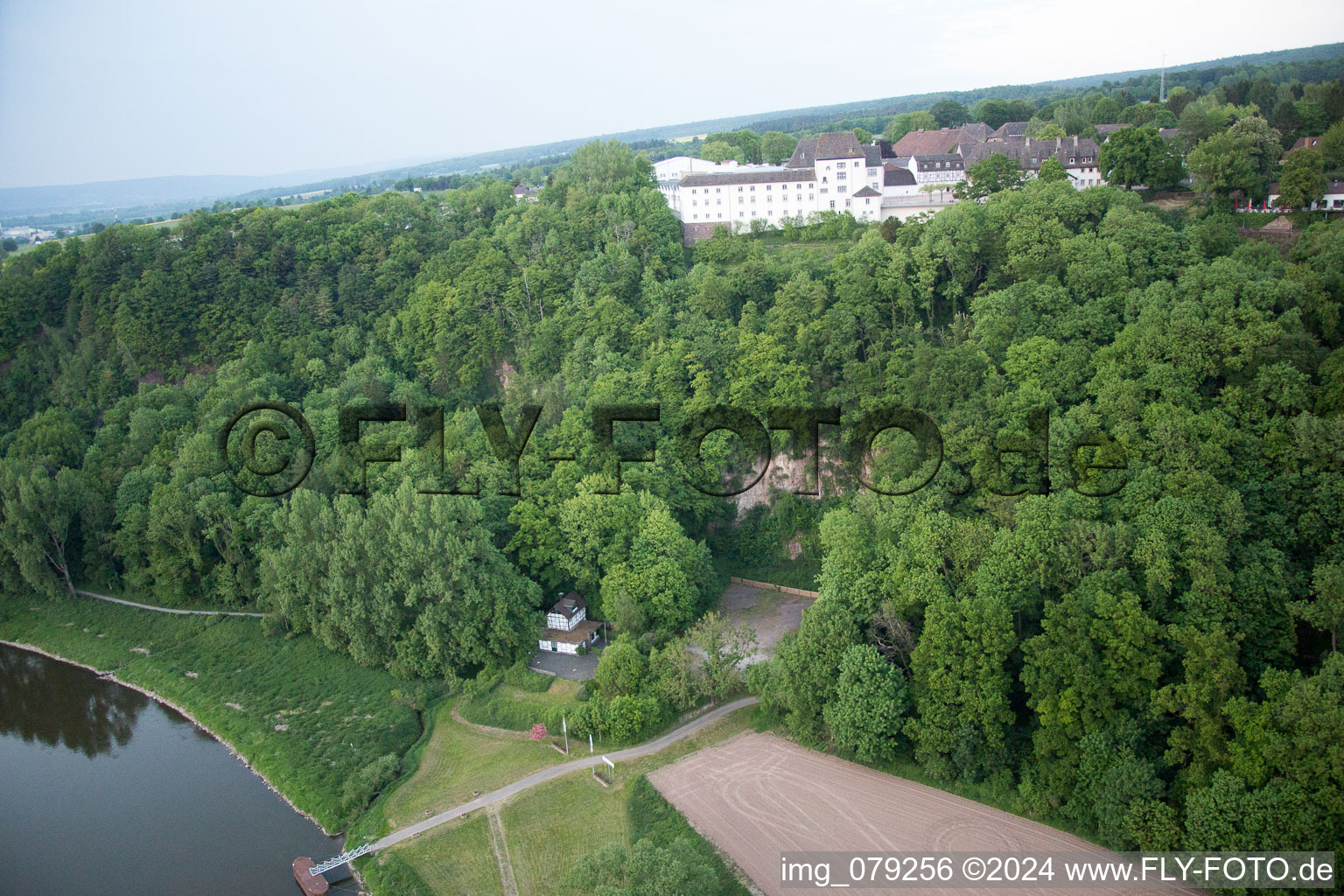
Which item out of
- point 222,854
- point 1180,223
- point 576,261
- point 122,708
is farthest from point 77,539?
point 1180,223

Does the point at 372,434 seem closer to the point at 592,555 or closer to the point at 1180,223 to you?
the point at 592,555

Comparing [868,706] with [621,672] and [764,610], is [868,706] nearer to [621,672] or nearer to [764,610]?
[621,672]

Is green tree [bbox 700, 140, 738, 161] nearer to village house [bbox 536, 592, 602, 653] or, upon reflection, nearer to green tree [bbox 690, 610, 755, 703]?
village house [bbox 536, 592, 602, 653]

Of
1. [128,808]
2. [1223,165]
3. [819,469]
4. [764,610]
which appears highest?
[1223,165]

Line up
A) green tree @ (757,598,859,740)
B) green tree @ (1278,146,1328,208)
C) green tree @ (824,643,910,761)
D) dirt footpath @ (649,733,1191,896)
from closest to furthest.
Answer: dirt footpath @ (649,733,1191,896) → green tree @ (824,643,910,761) → green tree @ (757,598,859,740) → green tree @ (1278,146,1328,208)

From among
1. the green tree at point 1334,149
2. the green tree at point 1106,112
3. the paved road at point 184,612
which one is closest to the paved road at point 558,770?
the paved road at point 184,612

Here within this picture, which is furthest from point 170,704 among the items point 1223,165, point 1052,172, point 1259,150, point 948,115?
point 948,115

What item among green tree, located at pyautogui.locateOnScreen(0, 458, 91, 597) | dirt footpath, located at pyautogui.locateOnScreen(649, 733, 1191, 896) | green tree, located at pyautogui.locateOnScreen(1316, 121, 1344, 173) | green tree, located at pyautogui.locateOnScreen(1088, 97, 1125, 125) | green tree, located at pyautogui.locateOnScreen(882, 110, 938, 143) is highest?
green tree, located at pyautogui.locateOnScreen(882, 110, 938, 143)

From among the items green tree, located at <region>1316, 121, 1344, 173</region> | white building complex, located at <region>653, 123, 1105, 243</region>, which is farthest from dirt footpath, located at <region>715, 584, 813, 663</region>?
green tree, located at <region>1316, 121, 1344, 173</region>
